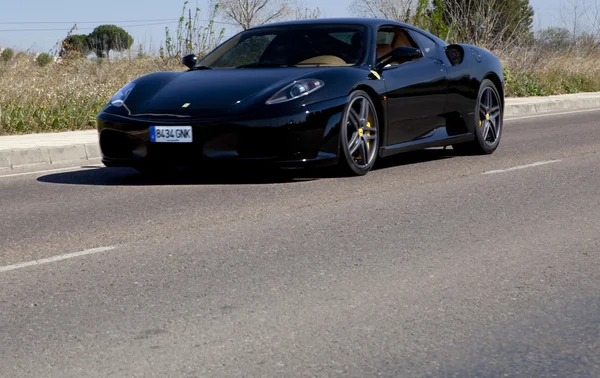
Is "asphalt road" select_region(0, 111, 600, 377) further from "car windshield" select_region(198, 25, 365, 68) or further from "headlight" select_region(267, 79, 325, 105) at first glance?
"car windshield" select_region(198, 25, 365, 68)

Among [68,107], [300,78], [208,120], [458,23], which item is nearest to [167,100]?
[208,120]

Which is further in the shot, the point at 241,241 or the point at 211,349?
the point at 241,241

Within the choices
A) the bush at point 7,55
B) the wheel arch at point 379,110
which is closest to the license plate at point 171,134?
the wheel arch at point 379,110

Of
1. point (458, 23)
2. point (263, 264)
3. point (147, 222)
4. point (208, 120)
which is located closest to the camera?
point (263, 264)

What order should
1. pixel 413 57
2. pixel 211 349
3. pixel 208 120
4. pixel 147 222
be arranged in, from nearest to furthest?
pixel 211 349 → pixel 147 222 → pixel 208 120 → pixel 413 57

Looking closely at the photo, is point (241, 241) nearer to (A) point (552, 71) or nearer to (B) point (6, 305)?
(B) point (6, 305)

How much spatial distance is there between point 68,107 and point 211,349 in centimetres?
1174

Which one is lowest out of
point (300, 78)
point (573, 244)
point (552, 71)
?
point (552, 71)

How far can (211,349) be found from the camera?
13.6 feet

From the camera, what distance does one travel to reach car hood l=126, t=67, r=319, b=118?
8.70 metres

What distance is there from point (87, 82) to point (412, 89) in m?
9.25

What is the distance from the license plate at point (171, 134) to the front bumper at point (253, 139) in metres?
0.03

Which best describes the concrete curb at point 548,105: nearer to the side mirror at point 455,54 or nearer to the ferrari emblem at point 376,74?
the side mirror at point 455,54

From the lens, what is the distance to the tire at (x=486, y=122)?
1101 cm
